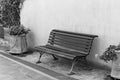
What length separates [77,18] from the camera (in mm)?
6465

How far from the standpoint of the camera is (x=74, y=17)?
6.57m

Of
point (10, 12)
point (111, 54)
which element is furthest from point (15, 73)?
point (10, 12)

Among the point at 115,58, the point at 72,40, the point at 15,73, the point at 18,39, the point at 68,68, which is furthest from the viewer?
the point at 18,39

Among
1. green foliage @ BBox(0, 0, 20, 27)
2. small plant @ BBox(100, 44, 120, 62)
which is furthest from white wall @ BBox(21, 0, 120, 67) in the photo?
green foliage @ BBox(0, 0, 20, 27)

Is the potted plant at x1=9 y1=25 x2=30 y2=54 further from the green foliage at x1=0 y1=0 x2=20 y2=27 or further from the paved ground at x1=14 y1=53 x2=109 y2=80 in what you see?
the green foliage at x1=0 y1=0 x2=20 y2=27

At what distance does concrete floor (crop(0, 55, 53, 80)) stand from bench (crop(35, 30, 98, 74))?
0.73 meters

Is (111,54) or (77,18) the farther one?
(77,18)

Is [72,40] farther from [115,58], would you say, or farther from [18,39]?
Answer: [18,39]

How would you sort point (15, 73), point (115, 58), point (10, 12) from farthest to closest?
point (10, 12) < point (15, 73) < point (115, 58)

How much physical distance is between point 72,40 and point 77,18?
71cm

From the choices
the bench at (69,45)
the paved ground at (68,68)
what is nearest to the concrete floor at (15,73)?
the paved ground at (68,68)

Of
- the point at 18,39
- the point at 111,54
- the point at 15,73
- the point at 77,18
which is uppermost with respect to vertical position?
the point at 77,18

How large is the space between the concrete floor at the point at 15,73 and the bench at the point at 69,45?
730 millimetres

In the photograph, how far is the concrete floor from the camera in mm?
5461
